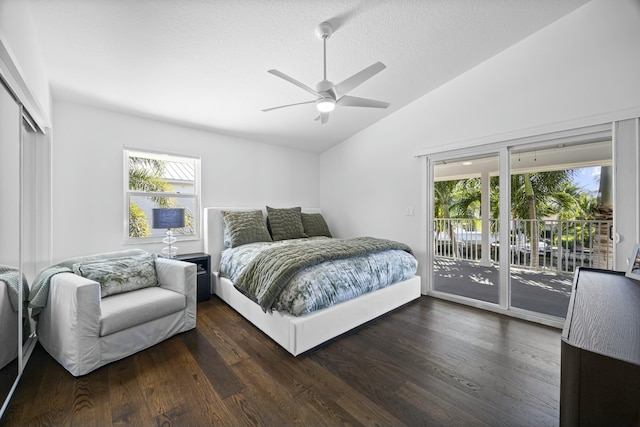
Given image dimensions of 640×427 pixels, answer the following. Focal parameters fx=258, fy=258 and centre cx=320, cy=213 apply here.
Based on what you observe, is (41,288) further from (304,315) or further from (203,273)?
(304,315)

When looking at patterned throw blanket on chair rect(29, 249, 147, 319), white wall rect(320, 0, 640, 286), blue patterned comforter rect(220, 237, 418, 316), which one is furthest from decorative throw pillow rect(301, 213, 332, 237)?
patterned throw blanket on chair rect(29, 249, 147, 319)

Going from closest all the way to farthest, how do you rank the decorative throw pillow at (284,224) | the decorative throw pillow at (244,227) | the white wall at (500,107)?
the white wall at (500,107)
the decorative throw pillow at (244,227)
the decorative throw pillow at (284,224)

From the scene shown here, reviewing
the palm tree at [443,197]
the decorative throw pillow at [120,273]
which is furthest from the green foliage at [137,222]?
the palm tree at [443,197]

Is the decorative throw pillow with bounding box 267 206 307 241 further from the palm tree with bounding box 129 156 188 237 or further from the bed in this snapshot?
the palm tree with bounding box 129 156 188 237

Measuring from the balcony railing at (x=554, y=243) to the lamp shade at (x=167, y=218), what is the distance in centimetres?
380

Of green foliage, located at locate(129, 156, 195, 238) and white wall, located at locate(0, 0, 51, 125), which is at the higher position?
white wall, located at locate(0, 0, 51, 125)

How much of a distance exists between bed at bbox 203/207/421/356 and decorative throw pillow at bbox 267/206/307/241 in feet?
2.45

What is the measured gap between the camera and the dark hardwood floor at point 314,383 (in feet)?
4.76

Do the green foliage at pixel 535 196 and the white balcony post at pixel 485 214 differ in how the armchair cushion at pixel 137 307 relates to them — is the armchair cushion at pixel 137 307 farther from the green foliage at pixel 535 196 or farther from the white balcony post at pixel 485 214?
the white balcony post at pixel 485 214

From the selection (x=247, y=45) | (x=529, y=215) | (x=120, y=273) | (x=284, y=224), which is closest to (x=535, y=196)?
(x=529, y=215)

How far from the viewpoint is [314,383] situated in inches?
68.4

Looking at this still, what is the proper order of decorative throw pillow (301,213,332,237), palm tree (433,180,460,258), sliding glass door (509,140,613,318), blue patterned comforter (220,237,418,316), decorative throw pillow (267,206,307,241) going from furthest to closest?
decorative throw pillow (301,213,332,237) → decorative throw pillow (267,206,307,241) → palm tree (433,180,460,258) → sliding glass door (509,140,613,318) → blue patterned comforter (220,237,418,316)

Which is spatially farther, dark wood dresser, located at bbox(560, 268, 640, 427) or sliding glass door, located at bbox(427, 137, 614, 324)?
sliding glass door, located at bbox(427, 137, 614, 324)

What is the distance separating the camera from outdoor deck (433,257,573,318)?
2.92 meters
